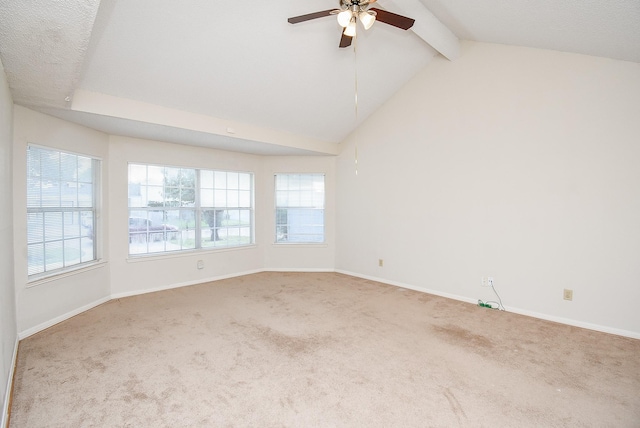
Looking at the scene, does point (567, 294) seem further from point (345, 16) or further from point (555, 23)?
point (345, 16)

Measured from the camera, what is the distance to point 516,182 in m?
3.78

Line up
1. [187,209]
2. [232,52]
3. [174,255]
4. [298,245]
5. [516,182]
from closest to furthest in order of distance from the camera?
[232,52] < [516,182] < [174,255] < [187,209] < [298,245]

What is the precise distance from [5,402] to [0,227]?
1102mm

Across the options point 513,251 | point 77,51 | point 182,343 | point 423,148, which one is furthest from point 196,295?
point 513,251

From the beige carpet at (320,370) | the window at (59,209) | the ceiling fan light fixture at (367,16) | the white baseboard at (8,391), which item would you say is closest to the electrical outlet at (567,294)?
the beige carpet at (320,370)

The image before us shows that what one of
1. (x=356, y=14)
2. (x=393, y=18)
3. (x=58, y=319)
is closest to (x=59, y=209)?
(x=58, y=319)

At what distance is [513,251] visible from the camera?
382 centimetres

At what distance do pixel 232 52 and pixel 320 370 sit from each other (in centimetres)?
315

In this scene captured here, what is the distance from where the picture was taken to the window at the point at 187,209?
4571 mm

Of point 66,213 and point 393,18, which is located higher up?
point 393,18

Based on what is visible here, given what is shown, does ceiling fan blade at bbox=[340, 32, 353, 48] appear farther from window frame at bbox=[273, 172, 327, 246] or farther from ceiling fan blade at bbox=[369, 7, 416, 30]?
window frame at bbox=[273, 172, 327, 246]

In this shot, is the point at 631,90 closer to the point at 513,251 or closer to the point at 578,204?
the point at 578,204

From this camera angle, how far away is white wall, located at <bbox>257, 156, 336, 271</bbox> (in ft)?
19.5

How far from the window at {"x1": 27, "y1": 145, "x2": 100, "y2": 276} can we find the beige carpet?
0.74 metres
